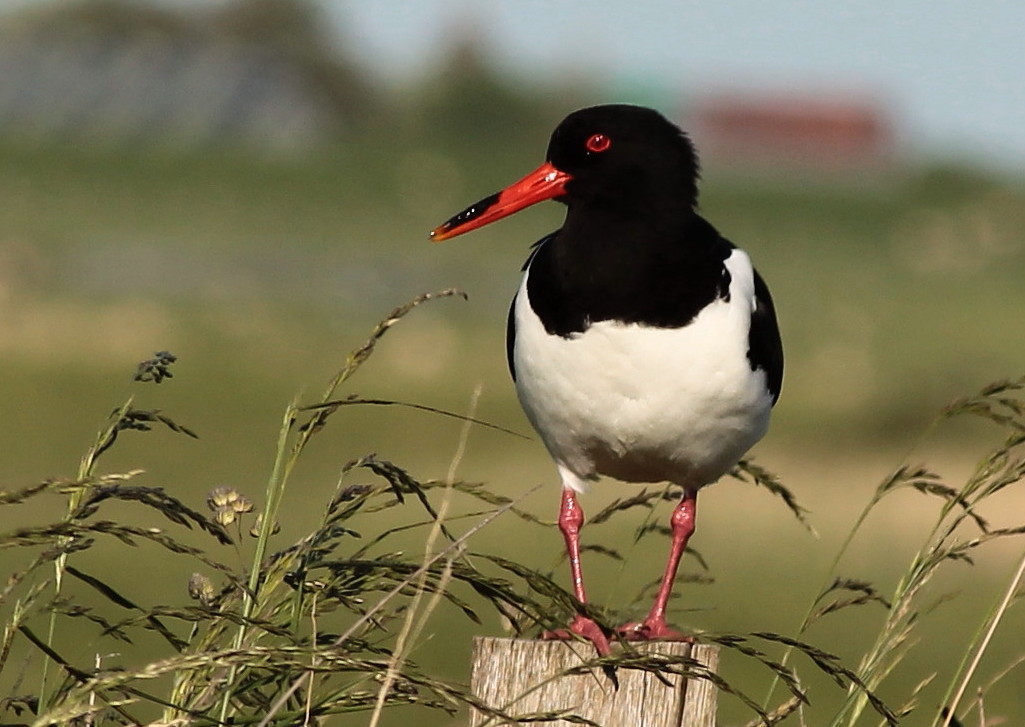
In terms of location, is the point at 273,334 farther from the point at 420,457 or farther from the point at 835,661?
the point at 835,661

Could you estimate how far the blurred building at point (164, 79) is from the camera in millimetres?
37625

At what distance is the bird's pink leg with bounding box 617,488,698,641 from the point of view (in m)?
4.20

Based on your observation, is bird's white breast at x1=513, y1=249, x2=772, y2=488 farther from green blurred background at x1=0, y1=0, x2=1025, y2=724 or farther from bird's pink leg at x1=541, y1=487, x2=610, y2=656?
green blurred background at x1=0, y1=0, x2=1025, y2=724

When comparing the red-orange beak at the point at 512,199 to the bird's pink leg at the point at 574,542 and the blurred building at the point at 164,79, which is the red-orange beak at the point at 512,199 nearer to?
the bird's pink leg at the point at 574,542

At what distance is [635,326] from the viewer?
183 inches

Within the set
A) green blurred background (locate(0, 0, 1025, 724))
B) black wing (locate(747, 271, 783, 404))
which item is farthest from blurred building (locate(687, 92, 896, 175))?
black wing (locate(747, 271, 783, 404))

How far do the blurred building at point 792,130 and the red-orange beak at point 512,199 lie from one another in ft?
131

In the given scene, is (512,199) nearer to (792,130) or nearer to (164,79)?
(164,79)

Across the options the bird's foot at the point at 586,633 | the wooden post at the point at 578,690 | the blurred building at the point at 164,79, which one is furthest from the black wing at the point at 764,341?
the blurred building at the point at 164,79

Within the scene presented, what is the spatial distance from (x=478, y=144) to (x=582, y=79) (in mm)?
10577

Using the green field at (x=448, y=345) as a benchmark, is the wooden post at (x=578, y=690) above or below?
below

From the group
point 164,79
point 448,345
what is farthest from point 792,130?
point 448,345

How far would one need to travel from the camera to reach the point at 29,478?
17.0 meters

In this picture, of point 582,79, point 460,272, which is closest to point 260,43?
point 582,79
